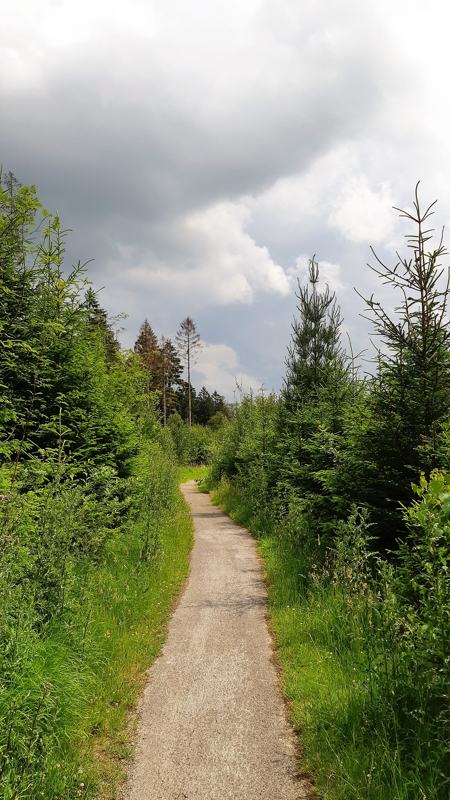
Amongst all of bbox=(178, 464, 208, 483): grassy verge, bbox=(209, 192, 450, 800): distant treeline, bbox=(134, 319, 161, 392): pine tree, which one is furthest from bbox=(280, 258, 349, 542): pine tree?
bbox=(134, 319, 161, 392): pine tree

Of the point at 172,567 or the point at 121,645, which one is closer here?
the point at 121,645

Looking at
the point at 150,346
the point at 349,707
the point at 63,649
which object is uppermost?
the point at 150,346

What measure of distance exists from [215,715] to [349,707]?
4.42 feet

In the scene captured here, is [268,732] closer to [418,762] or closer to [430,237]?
[418,762]

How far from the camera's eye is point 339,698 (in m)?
4.23

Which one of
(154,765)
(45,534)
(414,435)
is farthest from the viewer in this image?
(414,435)

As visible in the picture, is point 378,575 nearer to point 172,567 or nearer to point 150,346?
point 172,567

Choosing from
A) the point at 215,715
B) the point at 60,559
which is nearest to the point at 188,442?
the point at 60,559

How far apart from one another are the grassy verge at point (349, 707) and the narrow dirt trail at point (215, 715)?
0.77 ft

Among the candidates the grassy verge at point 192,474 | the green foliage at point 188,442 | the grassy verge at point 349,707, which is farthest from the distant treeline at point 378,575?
the green foliage at point 188,442

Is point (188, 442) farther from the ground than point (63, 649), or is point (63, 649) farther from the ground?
point (188, 442)

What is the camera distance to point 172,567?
9.41 metres

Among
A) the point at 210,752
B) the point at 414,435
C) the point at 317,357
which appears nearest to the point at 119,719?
the point at 210,752

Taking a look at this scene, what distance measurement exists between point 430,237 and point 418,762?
250 inches
